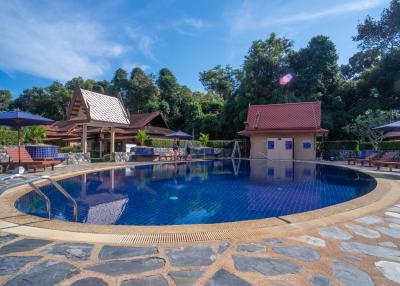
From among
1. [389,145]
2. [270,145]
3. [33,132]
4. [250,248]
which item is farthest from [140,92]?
[250,248]

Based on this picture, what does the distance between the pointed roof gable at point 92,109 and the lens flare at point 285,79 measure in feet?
60.8

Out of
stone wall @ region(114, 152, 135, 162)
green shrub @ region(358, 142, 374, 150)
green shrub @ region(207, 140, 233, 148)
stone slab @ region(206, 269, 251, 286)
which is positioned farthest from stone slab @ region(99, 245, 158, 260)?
green shrub @ region(207, 140, 233, 148)

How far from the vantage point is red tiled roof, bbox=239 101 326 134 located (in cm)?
2292

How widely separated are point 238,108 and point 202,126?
16.2 ft

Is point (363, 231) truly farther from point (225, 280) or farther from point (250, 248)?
point (225, 280)

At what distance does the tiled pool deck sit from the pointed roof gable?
14.5m

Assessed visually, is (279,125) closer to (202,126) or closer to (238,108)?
(238,108)

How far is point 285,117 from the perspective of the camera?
80.0 ft

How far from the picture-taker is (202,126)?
105 feet

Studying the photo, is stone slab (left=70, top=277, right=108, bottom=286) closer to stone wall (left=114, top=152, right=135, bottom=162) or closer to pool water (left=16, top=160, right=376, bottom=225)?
pool water (left=16, top=160, right=376, bottom=225)

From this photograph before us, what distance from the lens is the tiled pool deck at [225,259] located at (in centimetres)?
231

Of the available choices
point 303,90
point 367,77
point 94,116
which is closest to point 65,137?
point 94,116

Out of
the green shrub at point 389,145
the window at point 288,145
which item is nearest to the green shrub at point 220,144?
the window at point 288,145

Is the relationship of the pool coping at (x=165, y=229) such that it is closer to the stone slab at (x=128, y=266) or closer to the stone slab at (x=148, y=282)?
the stone slab at (x=128, y=266)
